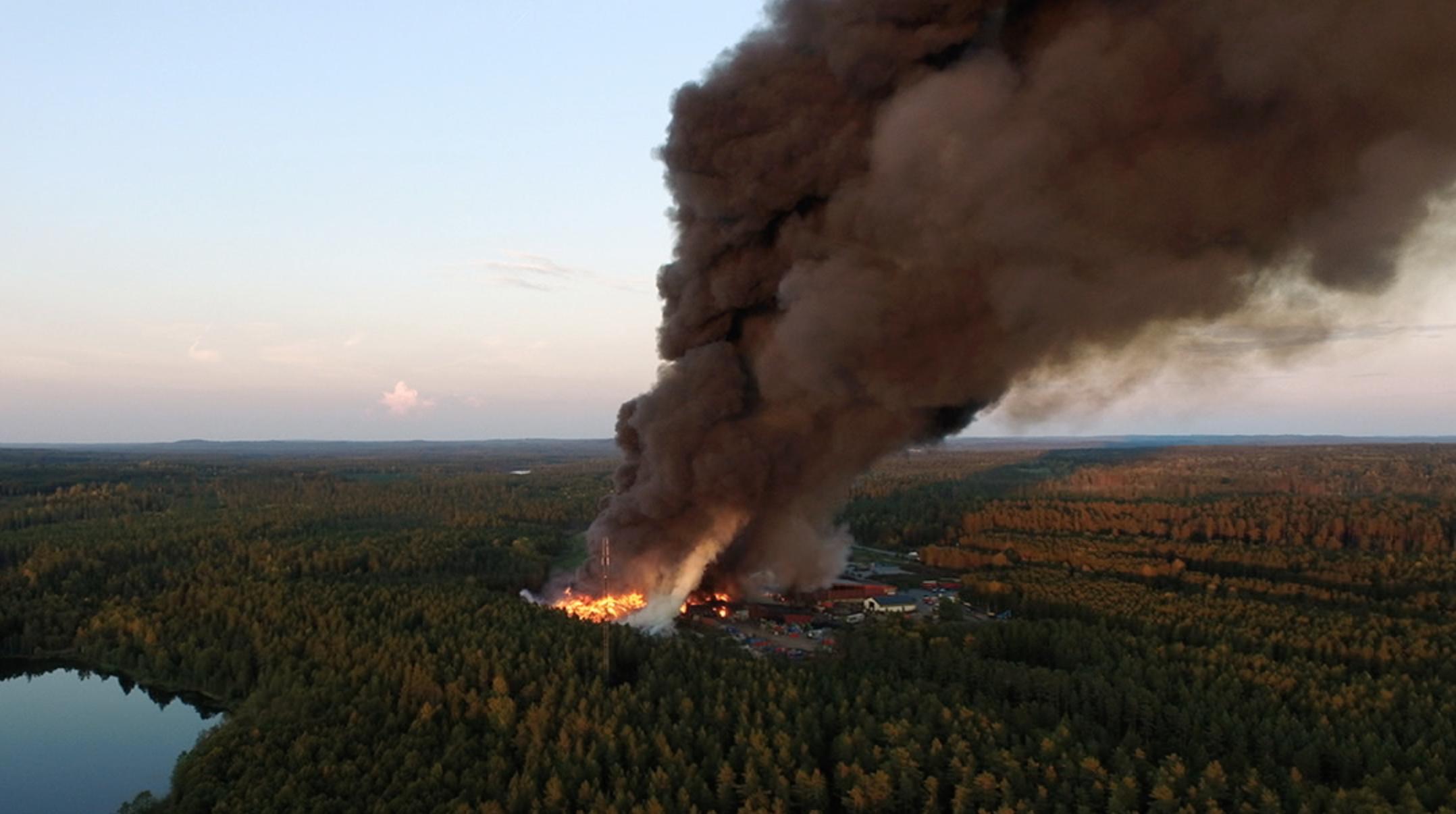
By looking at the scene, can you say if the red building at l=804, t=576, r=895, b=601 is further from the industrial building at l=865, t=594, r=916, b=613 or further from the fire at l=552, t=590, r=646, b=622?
the fire at l=552, t=590, r=646, b=622

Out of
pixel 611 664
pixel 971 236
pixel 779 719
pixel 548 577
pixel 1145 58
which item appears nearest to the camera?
pixel 1145 58

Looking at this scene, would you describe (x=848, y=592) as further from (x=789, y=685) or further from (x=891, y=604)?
(x=789, y=685)

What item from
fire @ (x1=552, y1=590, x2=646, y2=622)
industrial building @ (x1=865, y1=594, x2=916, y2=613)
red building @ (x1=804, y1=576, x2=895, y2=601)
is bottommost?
industrial building @ (x1=865, y1=594, x2=916, y2=613)

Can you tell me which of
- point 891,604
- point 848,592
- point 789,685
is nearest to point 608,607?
point 848,592

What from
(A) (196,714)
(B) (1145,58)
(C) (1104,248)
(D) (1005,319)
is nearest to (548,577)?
(A) (196,714)

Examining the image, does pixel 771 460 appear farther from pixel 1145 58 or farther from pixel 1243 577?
A: pixel 1243 577

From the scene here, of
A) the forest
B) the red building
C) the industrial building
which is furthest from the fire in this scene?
the industrial building
